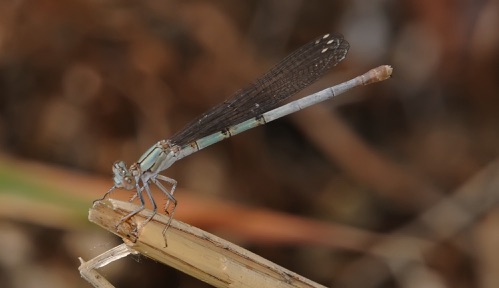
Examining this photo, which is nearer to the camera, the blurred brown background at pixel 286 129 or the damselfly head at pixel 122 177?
the damselfly head at pixel 122 177

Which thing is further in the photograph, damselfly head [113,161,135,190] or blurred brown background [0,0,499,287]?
blurred brown background [0,0,499,287]

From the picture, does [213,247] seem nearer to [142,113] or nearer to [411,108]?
[142,113]

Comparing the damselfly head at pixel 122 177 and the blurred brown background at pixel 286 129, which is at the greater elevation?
the blurred brown background at pixel 286 129

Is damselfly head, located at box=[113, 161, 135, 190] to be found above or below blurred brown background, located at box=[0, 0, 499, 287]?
below

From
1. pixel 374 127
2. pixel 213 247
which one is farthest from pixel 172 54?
pixel 213 247
